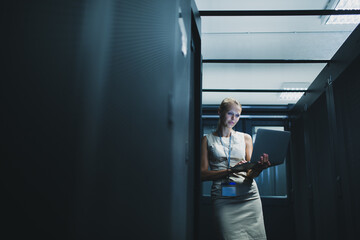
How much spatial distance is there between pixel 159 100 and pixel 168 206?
372mm

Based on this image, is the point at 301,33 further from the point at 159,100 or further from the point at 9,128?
the point at 9,128

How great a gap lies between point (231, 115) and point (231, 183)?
54 centimetres

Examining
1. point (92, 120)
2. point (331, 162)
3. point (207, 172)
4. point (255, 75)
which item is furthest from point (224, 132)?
point (255, 75)

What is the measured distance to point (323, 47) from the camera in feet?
9.76

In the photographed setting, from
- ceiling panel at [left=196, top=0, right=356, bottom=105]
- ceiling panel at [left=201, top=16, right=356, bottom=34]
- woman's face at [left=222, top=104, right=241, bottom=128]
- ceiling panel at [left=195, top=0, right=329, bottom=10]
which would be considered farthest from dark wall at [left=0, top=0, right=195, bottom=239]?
ceiling panel at [left=201, top=16, right=356, bottom=34]

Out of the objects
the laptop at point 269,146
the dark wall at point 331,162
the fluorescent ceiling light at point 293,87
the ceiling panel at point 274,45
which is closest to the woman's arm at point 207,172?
the laptop at point 269,146

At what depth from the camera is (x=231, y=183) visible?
2230mm

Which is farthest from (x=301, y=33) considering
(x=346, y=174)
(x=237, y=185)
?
(x=237, y=185)

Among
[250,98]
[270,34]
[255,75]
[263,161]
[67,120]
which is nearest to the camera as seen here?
[67,120]

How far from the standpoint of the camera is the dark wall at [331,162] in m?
2.11

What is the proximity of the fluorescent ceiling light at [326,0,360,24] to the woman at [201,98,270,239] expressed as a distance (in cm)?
130

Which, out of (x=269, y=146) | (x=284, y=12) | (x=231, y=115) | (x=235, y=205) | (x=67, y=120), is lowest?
(x=235, y=205)

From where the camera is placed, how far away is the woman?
7.28 feet

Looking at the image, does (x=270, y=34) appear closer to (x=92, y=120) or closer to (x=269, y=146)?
(x=269, y=146)
